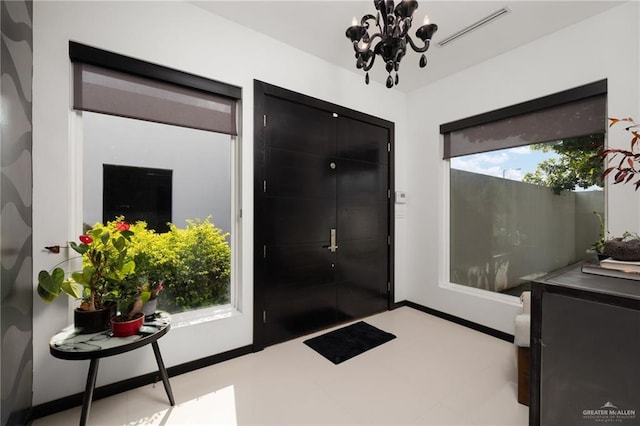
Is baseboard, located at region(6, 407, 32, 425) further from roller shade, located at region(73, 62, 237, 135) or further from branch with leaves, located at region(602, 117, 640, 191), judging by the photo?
branch with leaves, located at region(602, 117, 640, 191)

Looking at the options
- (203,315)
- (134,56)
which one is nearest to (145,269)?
(203,315)

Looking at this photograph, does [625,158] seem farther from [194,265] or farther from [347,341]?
[194,265]

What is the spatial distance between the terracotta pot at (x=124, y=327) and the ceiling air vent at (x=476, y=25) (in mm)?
3582

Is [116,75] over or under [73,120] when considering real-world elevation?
over

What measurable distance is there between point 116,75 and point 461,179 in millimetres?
3706

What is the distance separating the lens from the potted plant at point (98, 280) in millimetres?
1656

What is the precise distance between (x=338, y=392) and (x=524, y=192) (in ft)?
9.12

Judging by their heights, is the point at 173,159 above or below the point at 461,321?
above

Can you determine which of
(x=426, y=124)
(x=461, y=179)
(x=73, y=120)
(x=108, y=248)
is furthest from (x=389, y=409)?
(x=426, y=124)

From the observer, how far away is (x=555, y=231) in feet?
8.92

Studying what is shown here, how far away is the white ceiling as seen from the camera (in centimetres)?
226

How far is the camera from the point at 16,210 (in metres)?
1.54

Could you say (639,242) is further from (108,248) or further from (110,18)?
(110,18)

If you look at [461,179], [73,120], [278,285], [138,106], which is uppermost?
[138,106]
